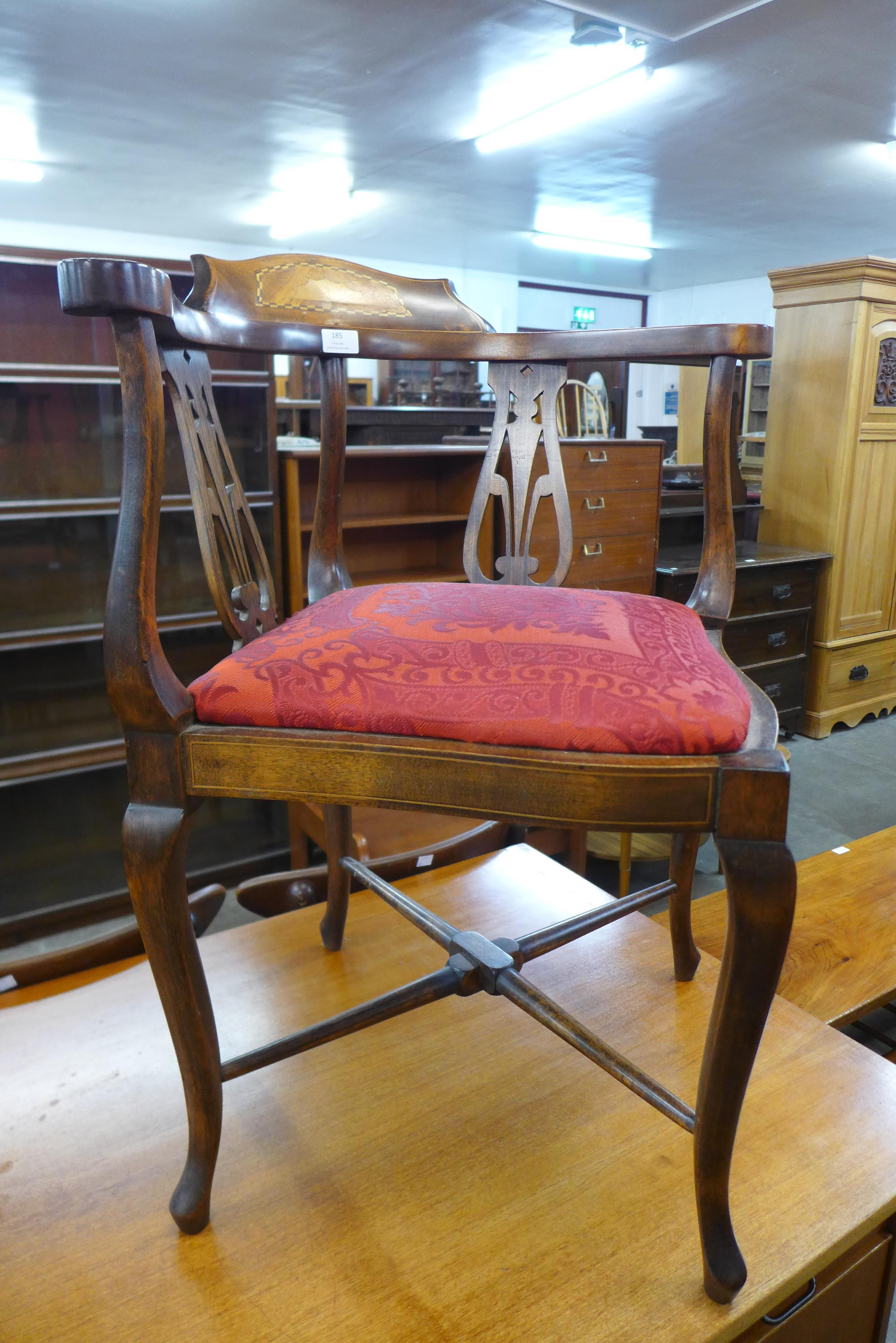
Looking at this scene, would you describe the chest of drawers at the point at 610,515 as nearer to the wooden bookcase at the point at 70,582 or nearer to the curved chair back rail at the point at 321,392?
the wooden bookcase at the point at 70,582

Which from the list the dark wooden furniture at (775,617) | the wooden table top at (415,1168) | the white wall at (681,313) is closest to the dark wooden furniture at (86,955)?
the wooden table top at (415,1168)

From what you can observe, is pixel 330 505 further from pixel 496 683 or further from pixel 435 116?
pixel 435 116

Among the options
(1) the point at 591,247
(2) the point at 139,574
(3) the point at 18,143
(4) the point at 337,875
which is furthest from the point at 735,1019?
(1) the point at 591,247

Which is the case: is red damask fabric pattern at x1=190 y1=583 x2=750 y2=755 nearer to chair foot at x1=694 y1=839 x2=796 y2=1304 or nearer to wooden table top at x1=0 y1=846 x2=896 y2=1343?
chair foot at x1=694 y1=839 x2=796 y2=1304

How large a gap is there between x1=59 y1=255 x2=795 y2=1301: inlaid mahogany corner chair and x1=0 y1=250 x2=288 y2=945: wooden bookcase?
1487 millimetres

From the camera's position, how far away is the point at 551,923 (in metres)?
1.29

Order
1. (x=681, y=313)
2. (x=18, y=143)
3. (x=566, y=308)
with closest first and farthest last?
(x=18, y=143) → (x=566, y=308) → (x=681, y=313)

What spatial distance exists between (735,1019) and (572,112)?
550cm

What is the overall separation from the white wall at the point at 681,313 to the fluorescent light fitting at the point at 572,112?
19.0 ft

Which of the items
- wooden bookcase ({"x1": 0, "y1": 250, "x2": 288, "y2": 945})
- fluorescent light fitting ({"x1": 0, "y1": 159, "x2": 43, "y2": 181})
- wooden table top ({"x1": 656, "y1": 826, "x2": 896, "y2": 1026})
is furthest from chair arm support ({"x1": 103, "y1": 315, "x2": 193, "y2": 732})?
fluorescent light fitting ({"x1": 0, "y1": 159, "x2": 43, "y2": 181})

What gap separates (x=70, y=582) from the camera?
2.33m

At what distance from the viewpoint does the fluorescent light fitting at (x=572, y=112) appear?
15.0 feet

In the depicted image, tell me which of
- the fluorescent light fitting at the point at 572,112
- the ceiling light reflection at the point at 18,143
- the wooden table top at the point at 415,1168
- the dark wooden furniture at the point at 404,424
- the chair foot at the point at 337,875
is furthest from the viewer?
the ceiling light reflection at the point at 18,143

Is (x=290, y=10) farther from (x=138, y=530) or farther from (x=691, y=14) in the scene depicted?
(x=138, y=530)
